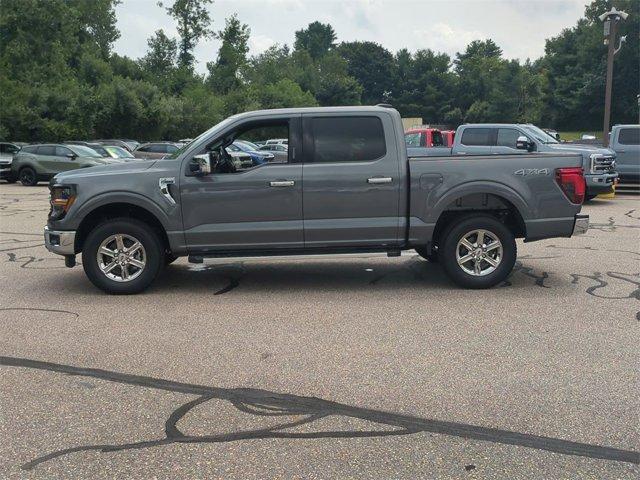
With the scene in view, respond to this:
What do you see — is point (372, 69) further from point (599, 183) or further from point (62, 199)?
point (62, 199)

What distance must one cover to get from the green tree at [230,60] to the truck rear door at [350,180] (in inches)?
2450

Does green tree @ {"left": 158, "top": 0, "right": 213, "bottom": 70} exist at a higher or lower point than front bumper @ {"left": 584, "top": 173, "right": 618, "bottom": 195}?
higher

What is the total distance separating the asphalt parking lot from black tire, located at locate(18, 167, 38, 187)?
1788cm

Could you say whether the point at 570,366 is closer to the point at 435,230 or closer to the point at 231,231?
the point at 435,230

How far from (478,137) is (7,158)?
62.7 feet

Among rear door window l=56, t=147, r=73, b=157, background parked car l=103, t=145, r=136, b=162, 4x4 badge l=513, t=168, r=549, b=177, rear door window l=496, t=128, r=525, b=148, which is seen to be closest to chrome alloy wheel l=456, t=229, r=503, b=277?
4x4 badge l=513, t=168, r=549, b=177

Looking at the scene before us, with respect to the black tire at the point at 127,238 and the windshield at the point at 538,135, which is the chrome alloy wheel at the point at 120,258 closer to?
the black tire at the point at 127,238

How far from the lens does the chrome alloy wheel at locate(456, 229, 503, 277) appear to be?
7031 millimetres

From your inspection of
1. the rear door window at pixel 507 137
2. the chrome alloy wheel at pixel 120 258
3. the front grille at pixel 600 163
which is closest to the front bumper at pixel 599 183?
the front grille at pixel 600 163

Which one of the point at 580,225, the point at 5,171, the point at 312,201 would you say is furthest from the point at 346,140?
the point at 5,171

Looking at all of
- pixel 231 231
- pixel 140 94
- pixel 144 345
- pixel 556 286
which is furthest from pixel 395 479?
pixel 140 94

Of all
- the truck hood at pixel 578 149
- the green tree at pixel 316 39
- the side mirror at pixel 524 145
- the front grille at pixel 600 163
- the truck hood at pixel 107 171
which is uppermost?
the green tree at pixel 316 39

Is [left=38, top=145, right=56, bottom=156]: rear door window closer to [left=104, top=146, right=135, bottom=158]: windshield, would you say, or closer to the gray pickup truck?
[left=104, top=146, right=135, bottom=158]: windshield

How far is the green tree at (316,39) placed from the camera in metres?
158
